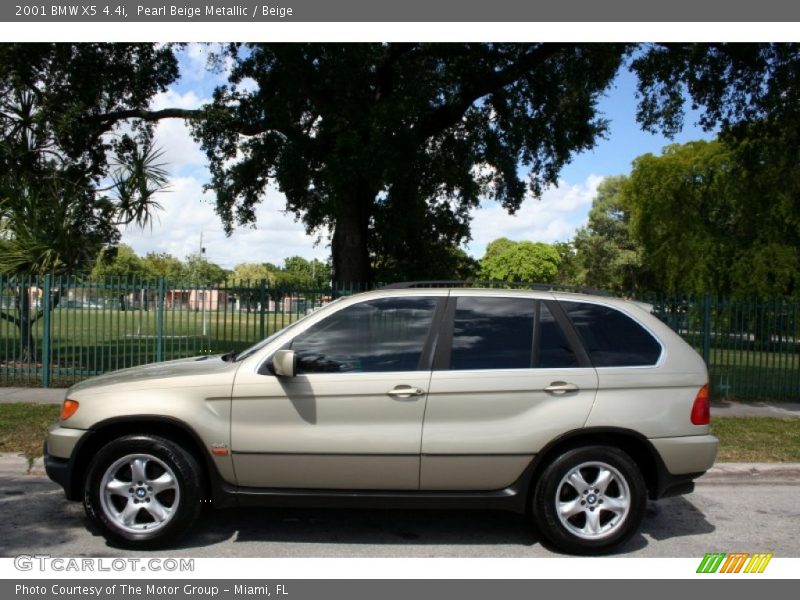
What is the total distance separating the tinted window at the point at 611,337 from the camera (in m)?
4.72

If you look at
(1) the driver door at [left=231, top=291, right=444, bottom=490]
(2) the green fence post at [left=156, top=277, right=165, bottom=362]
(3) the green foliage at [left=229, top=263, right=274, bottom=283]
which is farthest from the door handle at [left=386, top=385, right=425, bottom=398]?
(3) the green foliage at [left=229, top=263, right=274, bottom=283]

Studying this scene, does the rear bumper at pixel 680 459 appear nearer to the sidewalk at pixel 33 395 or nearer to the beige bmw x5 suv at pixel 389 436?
the beige bmw x5 suv at pixel 389 436

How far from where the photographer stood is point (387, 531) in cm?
507

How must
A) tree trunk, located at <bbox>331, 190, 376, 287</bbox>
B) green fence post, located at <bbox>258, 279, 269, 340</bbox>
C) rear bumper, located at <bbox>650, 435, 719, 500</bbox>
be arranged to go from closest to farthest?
1. rear bumper, located at <bbox>650, 435, 719, 500</bbox>
2. green fence post, located at <bbox>258, 279, 269, 340</bbox>
3. tree trunk, located at <bbox>331, 190, 376, 287</bbox>

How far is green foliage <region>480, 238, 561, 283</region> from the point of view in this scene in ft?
277

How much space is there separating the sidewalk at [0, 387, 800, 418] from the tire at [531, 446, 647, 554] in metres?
6.48

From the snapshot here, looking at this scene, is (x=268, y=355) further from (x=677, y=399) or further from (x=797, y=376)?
(x=797, y=376)

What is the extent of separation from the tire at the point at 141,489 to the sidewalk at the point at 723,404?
20.7 feet

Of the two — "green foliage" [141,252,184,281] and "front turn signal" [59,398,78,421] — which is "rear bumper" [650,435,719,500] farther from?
"green foliage" [141,252,184,281]

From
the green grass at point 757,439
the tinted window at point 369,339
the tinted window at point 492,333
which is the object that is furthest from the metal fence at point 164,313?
the tinted window at point 492,333

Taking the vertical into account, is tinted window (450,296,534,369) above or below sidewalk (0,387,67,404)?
above

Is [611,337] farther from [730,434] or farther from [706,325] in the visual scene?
[706,325]

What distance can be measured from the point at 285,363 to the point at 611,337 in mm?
2323

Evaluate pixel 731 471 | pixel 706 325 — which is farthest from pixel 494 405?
pixel 706 325
